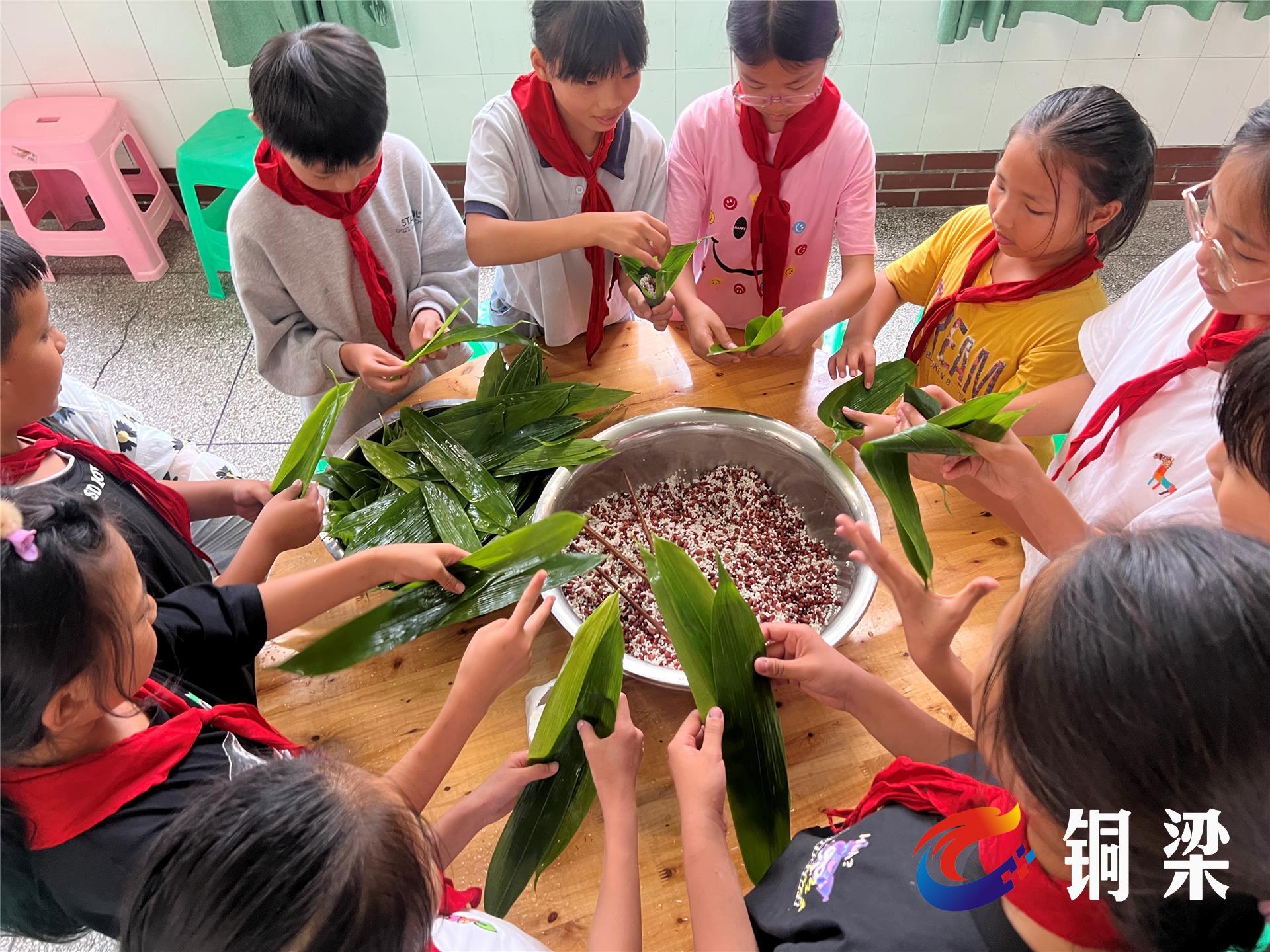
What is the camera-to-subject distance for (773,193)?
159 centimetres

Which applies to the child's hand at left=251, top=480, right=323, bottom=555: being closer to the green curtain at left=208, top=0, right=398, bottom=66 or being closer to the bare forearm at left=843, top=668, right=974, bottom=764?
the bare forearm at left=843, top=668, right=974, bottom=764

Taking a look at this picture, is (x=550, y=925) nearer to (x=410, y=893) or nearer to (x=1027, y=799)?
(x=410, y=893)

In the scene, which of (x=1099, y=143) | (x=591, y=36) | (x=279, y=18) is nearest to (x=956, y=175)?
(x=1099, y=143)

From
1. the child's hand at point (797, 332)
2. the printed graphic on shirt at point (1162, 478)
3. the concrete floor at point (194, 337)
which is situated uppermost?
the printed graphic on shirt at point (1162, 478)

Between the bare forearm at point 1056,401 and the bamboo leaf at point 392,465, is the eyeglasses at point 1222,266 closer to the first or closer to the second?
the bare forearm at point 1056,401

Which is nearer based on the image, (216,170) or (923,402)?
(923,402)

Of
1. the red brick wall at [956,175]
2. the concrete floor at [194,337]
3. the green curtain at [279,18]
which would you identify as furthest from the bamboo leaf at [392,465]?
the red brick wall at [956,175]

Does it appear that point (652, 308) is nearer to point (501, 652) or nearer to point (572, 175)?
point (572, 175)

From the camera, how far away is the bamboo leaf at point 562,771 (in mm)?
923

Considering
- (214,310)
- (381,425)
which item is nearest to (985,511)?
(381,425)

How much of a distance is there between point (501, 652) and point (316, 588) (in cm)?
32

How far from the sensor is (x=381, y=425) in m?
1.39

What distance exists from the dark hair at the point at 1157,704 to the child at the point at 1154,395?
45cm

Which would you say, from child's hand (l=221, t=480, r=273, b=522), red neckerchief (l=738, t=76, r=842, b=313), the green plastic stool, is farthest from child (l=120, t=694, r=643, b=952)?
the green plastic stool
